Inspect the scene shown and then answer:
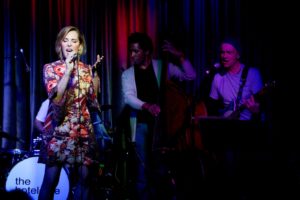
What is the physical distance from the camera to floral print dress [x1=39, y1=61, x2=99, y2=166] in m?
4.33

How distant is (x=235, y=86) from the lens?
5547 millimetres

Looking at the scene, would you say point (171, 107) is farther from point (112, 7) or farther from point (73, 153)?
point (112, 7)

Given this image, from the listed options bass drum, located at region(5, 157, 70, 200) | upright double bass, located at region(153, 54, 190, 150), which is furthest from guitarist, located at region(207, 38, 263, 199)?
bass drum, located at region(5, 157, 70, 200)

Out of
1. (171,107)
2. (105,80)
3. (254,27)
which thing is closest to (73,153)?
(171,107)

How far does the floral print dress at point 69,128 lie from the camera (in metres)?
4.33

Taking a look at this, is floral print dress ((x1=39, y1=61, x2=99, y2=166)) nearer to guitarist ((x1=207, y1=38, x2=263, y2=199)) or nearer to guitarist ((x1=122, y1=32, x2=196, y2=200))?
guitarist ((x1=122, y1=32, x2=196, y2=200))

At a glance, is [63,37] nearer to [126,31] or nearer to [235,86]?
[235,86]

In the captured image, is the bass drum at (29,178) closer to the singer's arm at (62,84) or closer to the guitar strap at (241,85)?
the singer's arm at (62,84)

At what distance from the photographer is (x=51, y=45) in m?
6.58

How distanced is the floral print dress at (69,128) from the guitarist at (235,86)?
170cm

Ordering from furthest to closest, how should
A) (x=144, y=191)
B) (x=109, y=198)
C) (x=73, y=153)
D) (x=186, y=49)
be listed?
(x=186, y=49) → (x=109, y=198) → (x=144, y=191) → (x=73, y=153)

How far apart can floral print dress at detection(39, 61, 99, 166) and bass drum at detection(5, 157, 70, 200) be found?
4.91ft

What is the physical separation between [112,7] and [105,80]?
102cm

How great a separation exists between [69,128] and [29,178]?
1.84 metres
